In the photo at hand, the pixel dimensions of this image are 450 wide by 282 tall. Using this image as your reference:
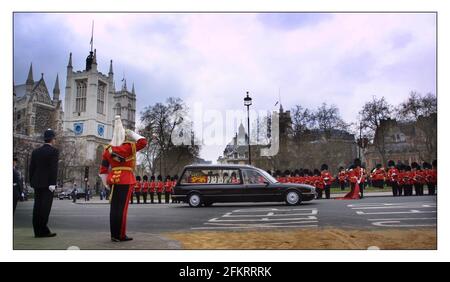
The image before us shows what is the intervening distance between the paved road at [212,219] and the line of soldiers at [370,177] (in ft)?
1.77

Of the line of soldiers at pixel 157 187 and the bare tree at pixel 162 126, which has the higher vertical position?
the bare tree at pixel 162 126

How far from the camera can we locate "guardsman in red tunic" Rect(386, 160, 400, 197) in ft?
23.6

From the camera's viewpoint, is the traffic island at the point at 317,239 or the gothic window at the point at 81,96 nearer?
the traffic island at the point at 317,239

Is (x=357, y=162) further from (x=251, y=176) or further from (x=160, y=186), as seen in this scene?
(x=160, y=186)

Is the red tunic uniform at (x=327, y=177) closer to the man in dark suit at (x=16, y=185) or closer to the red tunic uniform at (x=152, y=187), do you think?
the red tunic uniform at (x=152, y=187)

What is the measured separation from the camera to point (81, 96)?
570 cm

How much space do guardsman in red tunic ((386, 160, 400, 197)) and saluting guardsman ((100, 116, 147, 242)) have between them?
4.92 m

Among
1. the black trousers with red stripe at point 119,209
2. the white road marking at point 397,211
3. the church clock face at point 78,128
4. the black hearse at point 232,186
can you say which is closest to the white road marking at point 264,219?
the black hearse at point 232,186

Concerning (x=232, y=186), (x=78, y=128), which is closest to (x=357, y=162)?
(x=232, y=186)

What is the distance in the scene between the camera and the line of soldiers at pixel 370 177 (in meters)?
6.56

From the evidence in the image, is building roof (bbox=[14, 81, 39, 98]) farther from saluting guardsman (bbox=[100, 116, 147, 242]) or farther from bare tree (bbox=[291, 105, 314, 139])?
bare tree (bbox=[291, 105, 314, 139])

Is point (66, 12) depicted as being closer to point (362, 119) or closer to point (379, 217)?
point (362, 119)

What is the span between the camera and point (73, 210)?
5.67 metres
